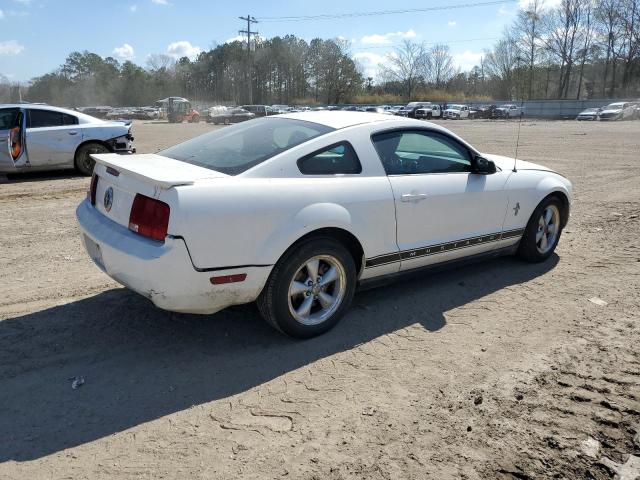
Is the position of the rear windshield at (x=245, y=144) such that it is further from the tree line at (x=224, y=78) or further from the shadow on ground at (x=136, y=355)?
the tree line at (x=224, y=78)

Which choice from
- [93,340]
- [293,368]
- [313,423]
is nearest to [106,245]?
[93,340]

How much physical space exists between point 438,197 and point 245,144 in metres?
1.62

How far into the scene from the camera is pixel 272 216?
339 cm

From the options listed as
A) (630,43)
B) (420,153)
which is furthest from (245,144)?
(630,43)

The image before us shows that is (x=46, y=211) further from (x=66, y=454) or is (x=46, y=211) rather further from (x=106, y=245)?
(x=66, y=454)

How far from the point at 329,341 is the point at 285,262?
701 millimetres

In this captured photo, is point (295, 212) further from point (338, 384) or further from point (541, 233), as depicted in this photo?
point (541, 233)

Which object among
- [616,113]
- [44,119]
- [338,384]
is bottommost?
[338,384]

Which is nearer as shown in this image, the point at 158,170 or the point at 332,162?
the point at 158,170

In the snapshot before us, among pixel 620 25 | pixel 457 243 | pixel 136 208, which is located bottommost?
pixel 457 243

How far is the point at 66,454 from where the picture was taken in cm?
258

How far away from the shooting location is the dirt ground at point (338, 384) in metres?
2.57

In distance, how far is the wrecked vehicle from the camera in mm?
10219

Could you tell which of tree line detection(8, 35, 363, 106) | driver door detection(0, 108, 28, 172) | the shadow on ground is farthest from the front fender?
tree line detection(8, 35, 363, 106)
